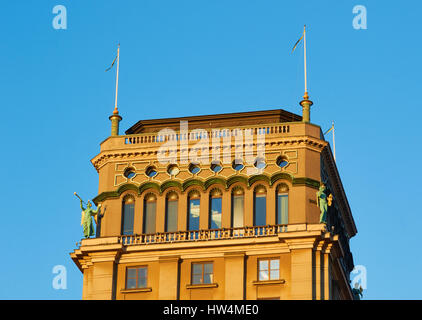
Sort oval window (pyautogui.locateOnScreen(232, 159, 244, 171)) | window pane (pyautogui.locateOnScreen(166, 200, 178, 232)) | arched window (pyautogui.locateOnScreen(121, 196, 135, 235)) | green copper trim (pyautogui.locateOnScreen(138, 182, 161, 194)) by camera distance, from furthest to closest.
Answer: green copper trim (pyautogui.locateOnScreen(138, 182, 161, 194)) → oval window (pyautogui.locateOnScreen(232, 159, 244, 171)) → arched window (pyautogui.locateOnScreen(121, 196, 135, 235)) → window pane (pyautogui.locateOnScreen(166, 200, 178, 232))

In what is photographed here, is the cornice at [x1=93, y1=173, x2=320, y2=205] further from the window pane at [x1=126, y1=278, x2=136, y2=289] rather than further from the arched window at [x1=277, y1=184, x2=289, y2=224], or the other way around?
the window pane at [x1=126, y1=278, x2=136, y2=289]

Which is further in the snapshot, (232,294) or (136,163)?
(136,163)

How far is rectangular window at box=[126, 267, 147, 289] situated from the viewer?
4345 inches

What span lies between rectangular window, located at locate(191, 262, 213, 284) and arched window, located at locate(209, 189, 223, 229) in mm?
3285

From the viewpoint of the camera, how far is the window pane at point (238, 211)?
111 metres

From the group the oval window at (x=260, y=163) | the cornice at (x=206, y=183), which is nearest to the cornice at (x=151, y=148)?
the oval window at (x=260, y=163)

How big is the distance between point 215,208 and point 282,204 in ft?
17.5

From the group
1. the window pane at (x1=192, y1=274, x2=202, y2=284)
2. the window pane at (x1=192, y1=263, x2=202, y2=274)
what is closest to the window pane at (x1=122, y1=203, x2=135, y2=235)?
the window pane at (x1=192, y1=263, x2=202, y2=274)

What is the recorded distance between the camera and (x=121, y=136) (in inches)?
4564

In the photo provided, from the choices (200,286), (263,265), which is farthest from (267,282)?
(200,286)

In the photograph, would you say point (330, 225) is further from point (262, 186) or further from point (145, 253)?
point (145, 253)
